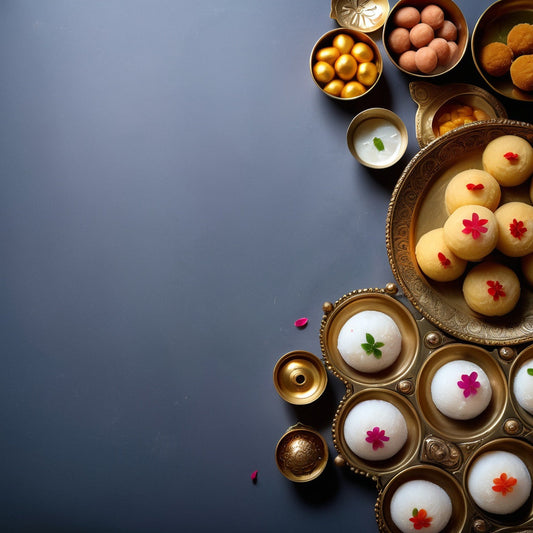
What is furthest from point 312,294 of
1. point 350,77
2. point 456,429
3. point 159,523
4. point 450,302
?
point 159,523

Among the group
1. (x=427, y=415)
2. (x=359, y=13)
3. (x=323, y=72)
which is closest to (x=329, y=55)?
(x=323, y=72)

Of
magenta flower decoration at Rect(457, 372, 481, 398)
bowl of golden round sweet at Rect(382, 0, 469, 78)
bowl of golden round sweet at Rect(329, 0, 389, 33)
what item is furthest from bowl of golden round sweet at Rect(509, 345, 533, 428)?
bowl of golden round sweet at Rect(329, 0, 389, 33)

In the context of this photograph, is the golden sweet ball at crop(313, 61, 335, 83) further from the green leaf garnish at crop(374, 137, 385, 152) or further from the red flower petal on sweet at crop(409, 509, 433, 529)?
the red flower petal on sweet at crop(409, 509, 433, 529)

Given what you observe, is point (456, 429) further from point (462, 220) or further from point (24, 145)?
point (24, 145)

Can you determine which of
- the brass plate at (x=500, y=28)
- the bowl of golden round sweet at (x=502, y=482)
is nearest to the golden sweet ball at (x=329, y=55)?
the brass plate at (x=500, y=28)

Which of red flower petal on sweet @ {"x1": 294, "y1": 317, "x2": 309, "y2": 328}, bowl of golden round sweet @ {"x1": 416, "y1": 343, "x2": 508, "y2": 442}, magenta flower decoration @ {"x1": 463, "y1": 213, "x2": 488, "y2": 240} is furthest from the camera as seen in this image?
red flower petal on sweet @ {"x1": 294, "y1": 317, "x2": 309, "y2": 328}

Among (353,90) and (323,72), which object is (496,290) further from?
(323,72)

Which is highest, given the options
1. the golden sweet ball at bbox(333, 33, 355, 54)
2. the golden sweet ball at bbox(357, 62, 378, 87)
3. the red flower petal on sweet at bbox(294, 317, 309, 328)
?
the golden sweet ball at bbox(333, 33, 355, 54)

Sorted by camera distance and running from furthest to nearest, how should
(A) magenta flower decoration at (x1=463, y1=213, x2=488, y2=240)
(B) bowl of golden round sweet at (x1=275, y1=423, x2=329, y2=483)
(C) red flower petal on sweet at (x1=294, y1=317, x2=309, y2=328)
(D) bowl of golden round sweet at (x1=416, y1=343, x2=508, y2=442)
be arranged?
(C) red flower petal on sweet at (x1=294, y1=317, x2=309, y2=328) < (B) bowl of golden round sweet at (x1=275, y1=423, x2=329, y2=483) < (D) bowl of golden round sweet at (x1=416, y1=343, x2=508, y2=442) < (A) magenta flower decoration at (x1=463, y1=213, x2=488, y2=240)
